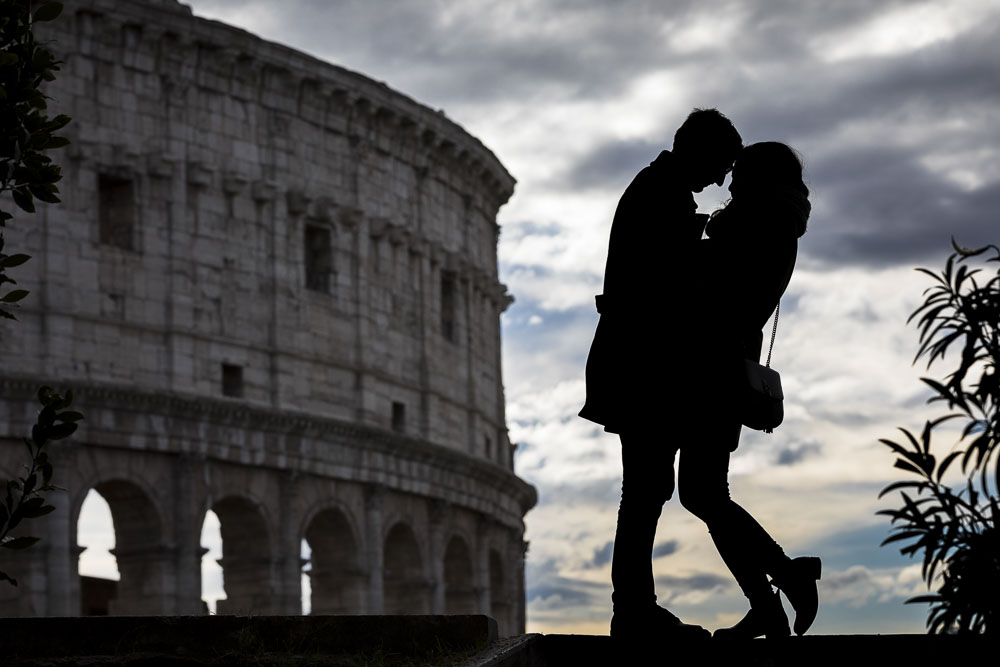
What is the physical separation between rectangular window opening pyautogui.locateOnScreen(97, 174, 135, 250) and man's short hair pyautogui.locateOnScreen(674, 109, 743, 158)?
30989 mm

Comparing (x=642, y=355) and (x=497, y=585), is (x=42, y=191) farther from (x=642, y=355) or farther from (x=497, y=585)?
(x=497, y=585)

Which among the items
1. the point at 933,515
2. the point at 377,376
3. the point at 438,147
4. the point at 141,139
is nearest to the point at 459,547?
the point at 377,376

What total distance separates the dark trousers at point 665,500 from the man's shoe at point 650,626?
0.16 feet

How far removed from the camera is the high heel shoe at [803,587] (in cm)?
748

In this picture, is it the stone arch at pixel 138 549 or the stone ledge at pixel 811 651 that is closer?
the stone ledge at pixel 811 651

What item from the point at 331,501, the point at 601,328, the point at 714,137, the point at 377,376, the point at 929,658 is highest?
the point at 377,376

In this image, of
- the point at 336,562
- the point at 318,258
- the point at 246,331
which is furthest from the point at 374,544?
the point at 318,258

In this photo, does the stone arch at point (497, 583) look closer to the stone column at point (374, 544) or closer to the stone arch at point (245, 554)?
the stone column at point (374, 544)

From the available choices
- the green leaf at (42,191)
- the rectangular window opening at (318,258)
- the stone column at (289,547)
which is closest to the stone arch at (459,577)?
the stone column at (289,547)

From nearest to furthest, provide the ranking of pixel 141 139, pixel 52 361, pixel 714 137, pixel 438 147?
pixel 714 137 < pixel 52 361 < pixel 141 139 < pixel 438 147

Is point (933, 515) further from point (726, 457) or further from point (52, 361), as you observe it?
point (52, 361)

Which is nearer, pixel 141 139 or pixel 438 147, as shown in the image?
pixel 141 139

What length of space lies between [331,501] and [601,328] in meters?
34.4

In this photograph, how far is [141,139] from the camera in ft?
126
